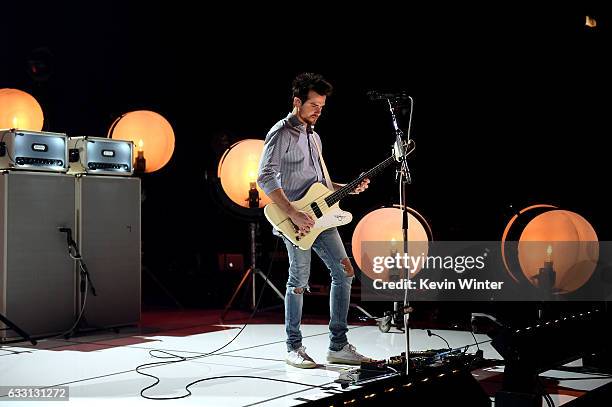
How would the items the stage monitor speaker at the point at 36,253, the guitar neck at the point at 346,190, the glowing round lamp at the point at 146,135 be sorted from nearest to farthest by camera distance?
the guitar neck at the point at 346,190, the stage monitor speaker at the point at 36,253, the glowing round lamp at the point at 146,135

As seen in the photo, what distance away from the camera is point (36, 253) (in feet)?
19.6

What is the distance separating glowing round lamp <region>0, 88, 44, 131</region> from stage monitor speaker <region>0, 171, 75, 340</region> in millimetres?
1562

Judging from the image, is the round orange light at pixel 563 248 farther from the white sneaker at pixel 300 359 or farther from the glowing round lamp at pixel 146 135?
the glowing round lamp at pixel 146 135

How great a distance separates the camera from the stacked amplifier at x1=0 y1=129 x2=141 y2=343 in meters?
5.88

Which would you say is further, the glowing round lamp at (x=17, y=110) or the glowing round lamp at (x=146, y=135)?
the glowing round lamp at (x=146, y=135)

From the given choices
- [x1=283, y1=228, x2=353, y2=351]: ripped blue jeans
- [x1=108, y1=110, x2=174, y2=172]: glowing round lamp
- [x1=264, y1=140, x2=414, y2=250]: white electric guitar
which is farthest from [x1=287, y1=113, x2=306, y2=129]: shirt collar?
[x1=108, y1=110, x2=174, y2=172]: glowing round lamp

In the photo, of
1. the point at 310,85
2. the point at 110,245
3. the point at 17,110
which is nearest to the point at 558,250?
the point at 310,85

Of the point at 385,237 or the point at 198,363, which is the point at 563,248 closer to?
the point at 385,237

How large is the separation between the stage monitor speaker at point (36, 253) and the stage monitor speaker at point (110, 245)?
132 millimetres

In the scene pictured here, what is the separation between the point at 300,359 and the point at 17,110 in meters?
4.32

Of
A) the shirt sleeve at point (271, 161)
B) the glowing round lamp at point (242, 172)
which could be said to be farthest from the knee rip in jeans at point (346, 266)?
the glowing round lamp at point (242, 172)

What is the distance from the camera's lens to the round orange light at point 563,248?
5.89m

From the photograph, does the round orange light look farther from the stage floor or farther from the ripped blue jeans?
the ripped blue jeans

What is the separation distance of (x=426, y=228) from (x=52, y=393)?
373 centimetres
